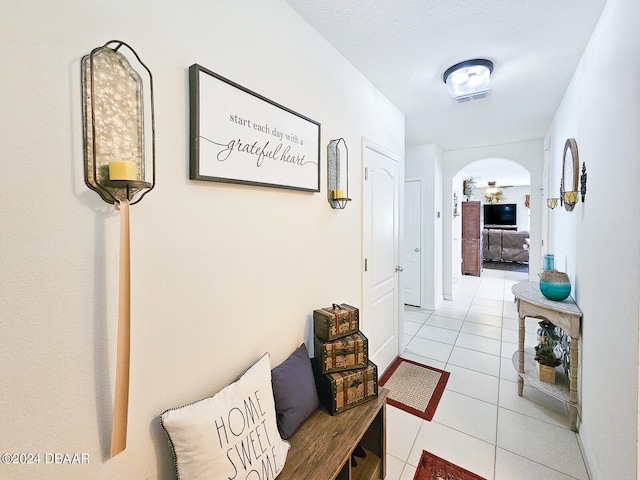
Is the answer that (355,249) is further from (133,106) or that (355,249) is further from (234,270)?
(133,106)

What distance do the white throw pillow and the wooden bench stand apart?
0.24 feet

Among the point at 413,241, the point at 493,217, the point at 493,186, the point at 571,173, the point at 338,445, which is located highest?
the point at 493,186

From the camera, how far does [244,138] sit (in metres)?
1.21

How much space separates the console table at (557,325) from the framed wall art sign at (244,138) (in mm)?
1899

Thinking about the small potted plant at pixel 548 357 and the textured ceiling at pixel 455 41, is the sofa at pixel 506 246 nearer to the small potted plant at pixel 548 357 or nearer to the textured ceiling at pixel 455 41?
the textured ceiling at pixel 455 41

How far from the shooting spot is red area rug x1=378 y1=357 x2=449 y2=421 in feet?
7.12

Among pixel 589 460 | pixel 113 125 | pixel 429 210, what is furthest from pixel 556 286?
pixel 113 125

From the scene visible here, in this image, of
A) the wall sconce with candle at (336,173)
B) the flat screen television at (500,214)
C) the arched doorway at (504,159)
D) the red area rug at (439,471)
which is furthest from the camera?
the flat screen television at (500,214)

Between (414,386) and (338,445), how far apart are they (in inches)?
58.0

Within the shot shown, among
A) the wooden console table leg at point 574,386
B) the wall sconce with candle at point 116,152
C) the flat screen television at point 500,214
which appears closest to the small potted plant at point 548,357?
the wooden console table leg at point 574,386

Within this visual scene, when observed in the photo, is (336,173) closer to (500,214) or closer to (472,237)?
(472,237)

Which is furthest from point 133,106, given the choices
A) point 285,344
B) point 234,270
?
point 285,344

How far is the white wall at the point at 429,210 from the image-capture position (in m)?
4.22

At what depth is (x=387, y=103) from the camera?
2.60 metres
